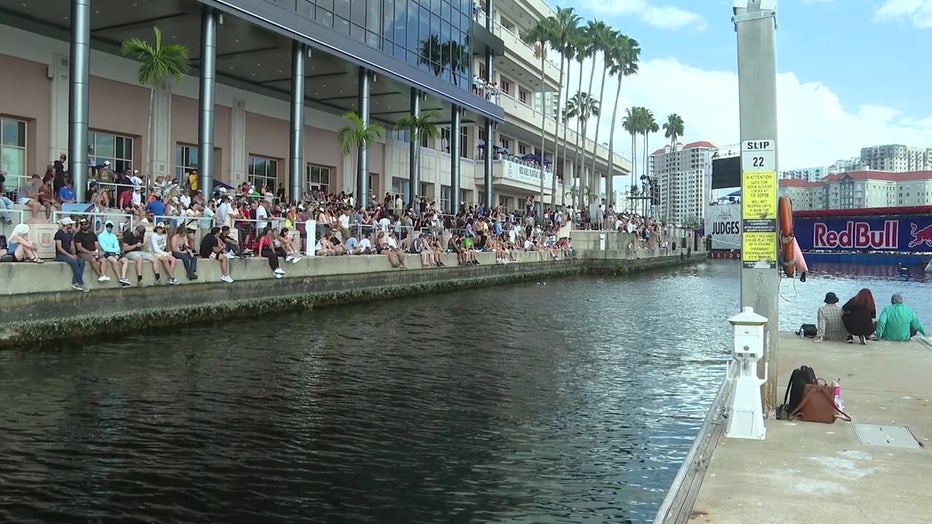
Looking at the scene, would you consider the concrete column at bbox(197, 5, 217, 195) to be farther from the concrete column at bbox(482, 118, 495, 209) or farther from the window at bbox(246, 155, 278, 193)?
the concrete column at bbox(482, 118, 495, 209)

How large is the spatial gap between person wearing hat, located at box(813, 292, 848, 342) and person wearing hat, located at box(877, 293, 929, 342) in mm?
873

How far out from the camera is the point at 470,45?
42812 mm

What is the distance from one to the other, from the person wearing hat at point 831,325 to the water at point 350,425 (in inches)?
71.4

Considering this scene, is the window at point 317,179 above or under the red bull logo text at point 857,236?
above

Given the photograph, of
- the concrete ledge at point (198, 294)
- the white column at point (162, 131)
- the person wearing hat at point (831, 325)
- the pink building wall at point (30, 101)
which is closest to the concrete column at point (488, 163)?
the concrete ledge at point (198, 294)

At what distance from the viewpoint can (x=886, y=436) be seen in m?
6.89

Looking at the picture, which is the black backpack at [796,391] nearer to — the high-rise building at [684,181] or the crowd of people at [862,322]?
the crowd of people at [862,322]

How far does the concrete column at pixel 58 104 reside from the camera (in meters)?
25.1

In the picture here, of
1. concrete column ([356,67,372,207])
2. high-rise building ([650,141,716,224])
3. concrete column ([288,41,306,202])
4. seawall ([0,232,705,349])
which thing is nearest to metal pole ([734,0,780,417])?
seawall ([0,232,705,349])

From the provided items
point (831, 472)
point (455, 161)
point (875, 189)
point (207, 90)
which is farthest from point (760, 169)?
point (875, 189)

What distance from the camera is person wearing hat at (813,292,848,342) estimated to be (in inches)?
516

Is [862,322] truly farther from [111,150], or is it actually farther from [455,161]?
[455,161]

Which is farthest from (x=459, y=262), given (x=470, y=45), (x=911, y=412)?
(x=911, y=412)

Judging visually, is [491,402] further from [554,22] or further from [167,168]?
[554,22]
